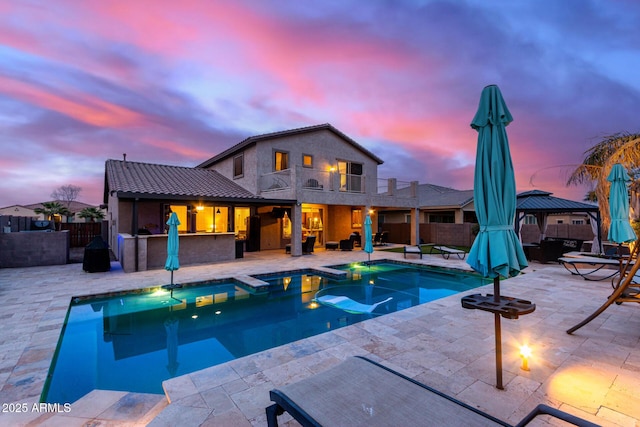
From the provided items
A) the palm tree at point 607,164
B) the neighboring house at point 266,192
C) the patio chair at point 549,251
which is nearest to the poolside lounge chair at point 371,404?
the palm tree at point 607,164

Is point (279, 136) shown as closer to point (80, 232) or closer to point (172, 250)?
point (172, 250)

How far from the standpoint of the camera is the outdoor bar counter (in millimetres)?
10891

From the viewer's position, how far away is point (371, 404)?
2.10m

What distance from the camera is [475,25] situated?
11.0m

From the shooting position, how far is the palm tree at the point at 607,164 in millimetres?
9422

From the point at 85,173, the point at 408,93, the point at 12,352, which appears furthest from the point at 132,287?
the point at 85,173

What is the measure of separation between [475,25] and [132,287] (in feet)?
49.6

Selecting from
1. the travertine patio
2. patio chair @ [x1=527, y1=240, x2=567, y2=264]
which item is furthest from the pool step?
patio chair @ [x1=527, y1=240, x2=567, y2=264]

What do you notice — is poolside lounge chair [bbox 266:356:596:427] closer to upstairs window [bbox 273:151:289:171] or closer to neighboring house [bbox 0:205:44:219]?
upstairs window [bbox 273:151:289:171]

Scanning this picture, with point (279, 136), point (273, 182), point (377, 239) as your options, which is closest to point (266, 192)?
point (273, 182)

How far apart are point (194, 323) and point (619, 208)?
10828 mm

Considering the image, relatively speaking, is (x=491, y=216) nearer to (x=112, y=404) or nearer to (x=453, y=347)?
(x=453, y=347)

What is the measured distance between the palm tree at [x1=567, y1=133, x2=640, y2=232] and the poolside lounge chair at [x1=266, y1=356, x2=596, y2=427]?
36.9ft

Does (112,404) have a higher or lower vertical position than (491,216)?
lower
